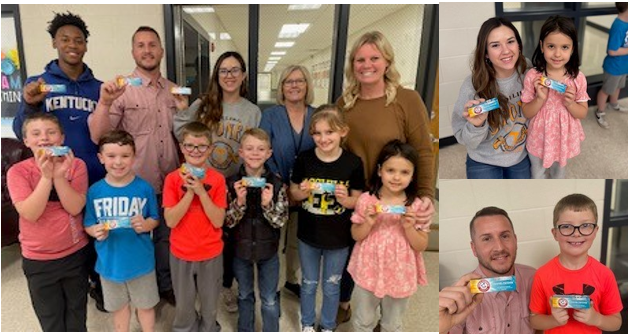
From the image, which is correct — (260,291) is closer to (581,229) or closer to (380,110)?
(380,110)

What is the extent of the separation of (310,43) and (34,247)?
7.31ft

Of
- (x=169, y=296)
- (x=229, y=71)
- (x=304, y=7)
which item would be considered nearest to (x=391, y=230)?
(x=229, y=71)

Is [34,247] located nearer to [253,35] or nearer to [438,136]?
[253,35]

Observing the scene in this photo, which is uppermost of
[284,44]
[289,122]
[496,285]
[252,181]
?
[284,44]

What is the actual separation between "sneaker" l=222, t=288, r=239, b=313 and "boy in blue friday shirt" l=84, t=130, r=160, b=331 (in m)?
0.66

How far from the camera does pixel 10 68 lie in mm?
3039

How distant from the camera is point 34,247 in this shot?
1.85 metres

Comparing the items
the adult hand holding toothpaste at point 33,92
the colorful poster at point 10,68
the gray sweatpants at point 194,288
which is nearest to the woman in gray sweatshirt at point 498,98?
the gray sweatpants at point 194,288

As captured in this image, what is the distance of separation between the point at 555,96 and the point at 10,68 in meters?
3.56

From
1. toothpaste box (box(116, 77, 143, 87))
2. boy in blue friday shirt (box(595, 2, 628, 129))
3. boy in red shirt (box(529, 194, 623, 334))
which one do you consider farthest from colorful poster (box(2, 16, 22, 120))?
boy in blue friday shirt (box(595, 2, 628, 129))

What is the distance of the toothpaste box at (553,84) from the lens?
1720 mm

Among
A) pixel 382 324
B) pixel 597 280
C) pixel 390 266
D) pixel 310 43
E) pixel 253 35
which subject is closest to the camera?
pixel 597 280

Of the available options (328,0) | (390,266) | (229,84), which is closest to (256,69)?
(328,0)

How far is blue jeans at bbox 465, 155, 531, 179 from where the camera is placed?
1.96 m
